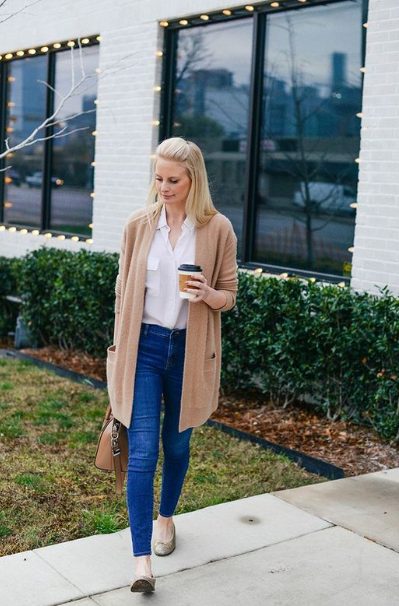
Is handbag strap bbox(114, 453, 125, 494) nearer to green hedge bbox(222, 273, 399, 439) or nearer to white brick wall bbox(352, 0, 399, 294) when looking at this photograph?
green hedge bbox(222, 273, 399, 439)

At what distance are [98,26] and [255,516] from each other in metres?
6.19

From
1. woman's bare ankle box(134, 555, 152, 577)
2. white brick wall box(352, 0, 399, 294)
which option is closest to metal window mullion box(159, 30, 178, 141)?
white brick wall box(352, 0, 399, 294)

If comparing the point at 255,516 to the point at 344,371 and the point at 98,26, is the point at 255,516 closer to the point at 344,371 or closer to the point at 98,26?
the point at 344,371

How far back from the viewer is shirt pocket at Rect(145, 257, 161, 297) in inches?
152

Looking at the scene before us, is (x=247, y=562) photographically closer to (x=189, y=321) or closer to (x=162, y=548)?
(x=162, y=548)

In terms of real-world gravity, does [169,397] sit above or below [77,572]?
above

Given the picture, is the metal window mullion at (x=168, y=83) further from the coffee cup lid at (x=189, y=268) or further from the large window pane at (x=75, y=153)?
the coffee cup lid at (x=189, y=268)

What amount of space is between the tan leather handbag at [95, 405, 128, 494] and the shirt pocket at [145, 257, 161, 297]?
1.93ft

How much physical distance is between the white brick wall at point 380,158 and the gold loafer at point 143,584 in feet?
11.0

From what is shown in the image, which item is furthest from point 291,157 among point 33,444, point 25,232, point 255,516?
point 25,232

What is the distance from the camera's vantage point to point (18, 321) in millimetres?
9703

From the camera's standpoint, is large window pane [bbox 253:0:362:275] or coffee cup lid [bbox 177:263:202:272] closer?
coffee cup lid [bbox 177:263:202:272]

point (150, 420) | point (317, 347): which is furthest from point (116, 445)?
point (317, 347)

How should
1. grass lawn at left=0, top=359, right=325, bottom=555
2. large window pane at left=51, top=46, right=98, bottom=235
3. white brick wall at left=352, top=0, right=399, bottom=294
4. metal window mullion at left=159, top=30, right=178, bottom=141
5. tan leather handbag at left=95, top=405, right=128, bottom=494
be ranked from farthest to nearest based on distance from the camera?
large window pane at left=51, top=46, right=98, bottom=235 → metal window mullion at left=159, top=30, right=178, bottom=141 → white brick wall at left=352, top=0, right=399, bottom=294 → grass lawn at left=0, top=359, right=325, bottom=555 → tan leather handbag at left=95, top=405, right=128, bottom=494
